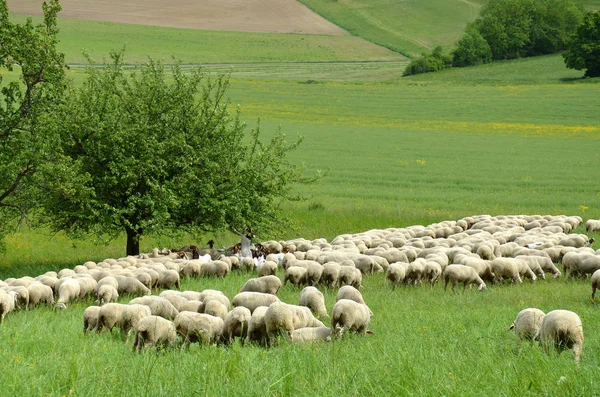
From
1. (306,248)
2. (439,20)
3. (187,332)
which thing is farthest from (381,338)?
(439,20)

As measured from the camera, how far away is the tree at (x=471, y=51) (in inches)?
4722

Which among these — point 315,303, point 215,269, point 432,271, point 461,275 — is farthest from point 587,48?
point 315,303

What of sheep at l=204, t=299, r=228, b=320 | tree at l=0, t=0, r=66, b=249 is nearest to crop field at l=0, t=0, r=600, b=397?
sheep at l=204, t=299, r=228, b=320

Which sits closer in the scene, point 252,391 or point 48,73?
point 252,391

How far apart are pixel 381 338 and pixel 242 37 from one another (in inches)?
5519

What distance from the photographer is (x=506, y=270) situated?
19.2m

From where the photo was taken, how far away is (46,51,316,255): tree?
25016mm

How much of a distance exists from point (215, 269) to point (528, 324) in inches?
456

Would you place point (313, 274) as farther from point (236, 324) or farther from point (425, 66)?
point (425, 66)

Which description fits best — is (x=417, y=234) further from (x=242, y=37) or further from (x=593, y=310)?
(x=242, y=37)

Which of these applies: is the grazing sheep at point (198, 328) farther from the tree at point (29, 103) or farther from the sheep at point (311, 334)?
the tree at point (29, 103)

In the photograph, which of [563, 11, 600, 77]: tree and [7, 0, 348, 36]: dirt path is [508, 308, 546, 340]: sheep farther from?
[7, 0, 348, 36]: dirt path

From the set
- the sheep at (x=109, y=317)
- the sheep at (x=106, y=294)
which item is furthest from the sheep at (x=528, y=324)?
the sheep at (x=106, y=294)

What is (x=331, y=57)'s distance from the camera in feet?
452
